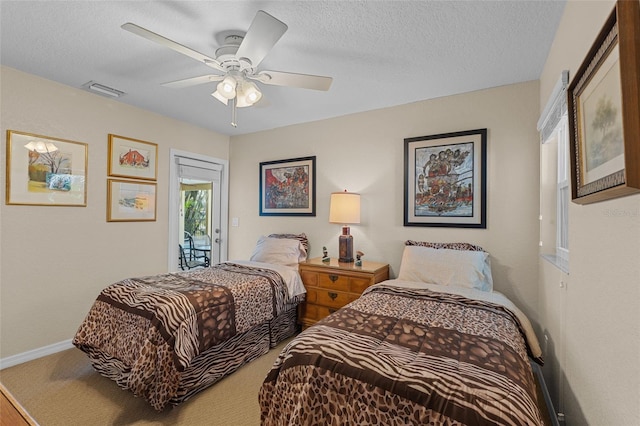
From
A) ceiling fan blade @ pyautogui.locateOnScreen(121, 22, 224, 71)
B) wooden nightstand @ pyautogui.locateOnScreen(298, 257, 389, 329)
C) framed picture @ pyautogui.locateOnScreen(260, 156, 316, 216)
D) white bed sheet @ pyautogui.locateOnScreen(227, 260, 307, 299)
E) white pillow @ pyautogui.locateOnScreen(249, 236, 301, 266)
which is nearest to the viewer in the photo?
ceiling fan blade @ pyautogui.locateOnScreen(121, 22, 224, 71)

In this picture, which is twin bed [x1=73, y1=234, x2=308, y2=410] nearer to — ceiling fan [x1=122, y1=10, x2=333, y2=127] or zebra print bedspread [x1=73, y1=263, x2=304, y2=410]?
zebra print bedspread [x1=73, y1=263, x2=304, y2=410]

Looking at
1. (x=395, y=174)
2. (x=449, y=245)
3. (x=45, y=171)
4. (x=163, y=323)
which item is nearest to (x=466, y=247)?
(x=449, y=245)

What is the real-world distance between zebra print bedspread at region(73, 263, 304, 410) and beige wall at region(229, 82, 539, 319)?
55.2 inches

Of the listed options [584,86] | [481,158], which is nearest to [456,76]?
[481,158]

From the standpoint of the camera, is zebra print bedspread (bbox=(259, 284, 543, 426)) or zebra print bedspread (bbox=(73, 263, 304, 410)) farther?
zebra print bedspread (bbox=(73, 263, 304, 410))

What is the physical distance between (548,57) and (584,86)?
1210 millimetres

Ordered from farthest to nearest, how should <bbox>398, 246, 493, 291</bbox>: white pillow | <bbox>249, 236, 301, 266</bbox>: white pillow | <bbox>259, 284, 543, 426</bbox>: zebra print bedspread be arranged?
<bbox>249, 236, 301, 266</bbox>: white pillow < <bbox>398, 246, 493, 291</bbox>: white pillow < <bbox>259, 284, 543, 426</bbox>: zebra print bedspread

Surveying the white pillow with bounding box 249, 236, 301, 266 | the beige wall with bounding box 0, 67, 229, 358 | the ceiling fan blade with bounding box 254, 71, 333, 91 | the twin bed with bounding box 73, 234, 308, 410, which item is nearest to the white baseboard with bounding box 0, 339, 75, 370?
the beige wall with bounding box 0, 67, 229, 358

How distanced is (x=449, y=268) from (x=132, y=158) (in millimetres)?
3500

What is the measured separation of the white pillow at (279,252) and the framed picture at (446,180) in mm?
1307

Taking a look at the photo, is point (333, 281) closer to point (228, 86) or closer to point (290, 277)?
point (290, 277)

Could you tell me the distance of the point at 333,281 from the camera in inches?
117

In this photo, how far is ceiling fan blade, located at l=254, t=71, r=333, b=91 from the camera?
196cm

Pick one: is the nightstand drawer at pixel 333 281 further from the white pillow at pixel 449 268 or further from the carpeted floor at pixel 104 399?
the carpeted floor at pixel 104 399
